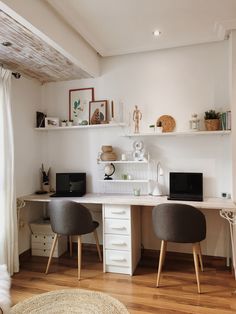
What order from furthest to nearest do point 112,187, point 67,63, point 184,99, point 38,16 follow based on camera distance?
1. point 112,187
2. point 184,99
3. point 67,63
4. point 38,16

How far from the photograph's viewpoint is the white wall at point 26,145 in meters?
3.09

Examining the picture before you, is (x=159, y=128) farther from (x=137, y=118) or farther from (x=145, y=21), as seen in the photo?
(x=145, y=21)

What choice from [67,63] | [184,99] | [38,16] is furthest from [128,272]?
[38,16]

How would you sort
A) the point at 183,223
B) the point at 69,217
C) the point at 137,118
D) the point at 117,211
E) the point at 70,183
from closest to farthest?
the point at 183,223, the point at 69,217, the point at 117,211, the point at 137,118, the point at 70,183

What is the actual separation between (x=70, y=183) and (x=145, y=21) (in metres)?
2.07

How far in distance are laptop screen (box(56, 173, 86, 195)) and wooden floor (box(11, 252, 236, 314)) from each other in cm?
86

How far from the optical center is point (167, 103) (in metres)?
3.10

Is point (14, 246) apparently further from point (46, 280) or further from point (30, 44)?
point (30, 44)

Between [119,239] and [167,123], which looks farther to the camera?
[167,123]

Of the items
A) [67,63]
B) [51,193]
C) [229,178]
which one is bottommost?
[51,193]

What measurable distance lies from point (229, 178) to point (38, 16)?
2.50m

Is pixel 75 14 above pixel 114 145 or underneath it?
above

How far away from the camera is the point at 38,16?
2033 millimetres

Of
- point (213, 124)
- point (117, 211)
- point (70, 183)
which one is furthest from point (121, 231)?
point (213, 124)
